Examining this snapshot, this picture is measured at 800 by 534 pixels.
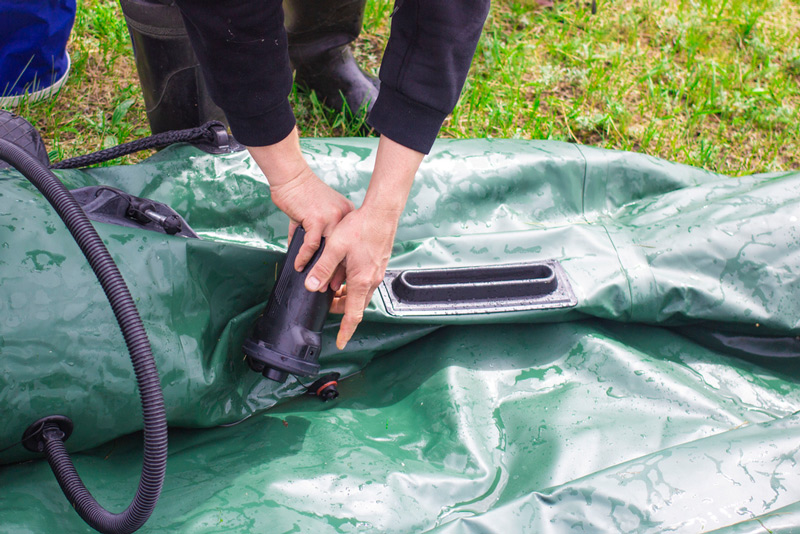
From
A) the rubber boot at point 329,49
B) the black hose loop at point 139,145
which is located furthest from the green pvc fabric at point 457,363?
the rubber boot at point 329,49

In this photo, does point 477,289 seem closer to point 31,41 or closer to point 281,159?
point 281,159

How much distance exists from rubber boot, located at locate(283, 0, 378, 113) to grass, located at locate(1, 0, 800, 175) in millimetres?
67

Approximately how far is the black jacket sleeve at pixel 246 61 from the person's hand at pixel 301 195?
5 cm

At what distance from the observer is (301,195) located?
122 centimetres

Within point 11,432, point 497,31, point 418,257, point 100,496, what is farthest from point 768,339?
point 497,31

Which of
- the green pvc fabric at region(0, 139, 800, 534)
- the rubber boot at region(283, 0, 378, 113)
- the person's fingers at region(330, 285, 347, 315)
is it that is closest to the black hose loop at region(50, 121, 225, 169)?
the green pvc fabric at region(0, 139, 800, 534)

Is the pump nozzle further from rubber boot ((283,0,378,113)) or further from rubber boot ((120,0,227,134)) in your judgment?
rubber boot ((283,0,378,113))

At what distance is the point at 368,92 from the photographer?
7.51 feet

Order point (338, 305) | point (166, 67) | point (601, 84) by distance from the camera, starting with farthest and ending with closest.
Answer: point (601, 84) < point (166, 67) < point (338, 305)

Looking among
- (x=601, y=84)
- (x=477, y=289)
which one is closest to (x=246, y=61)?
(x=477, y=289)

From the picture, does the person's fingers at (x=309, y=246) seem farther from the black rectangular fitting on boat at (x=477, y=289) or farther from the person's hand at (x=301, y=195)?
the black rectangular fitting on boat at (x=477, y=289)

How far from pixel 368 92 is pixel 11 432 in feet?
5.32

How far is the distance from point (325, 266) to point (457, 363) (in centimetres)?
39

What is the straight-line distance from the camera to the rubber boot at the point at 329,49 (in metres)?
2.15
